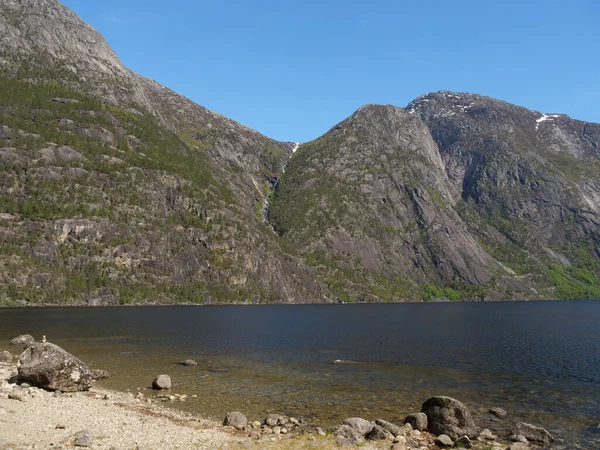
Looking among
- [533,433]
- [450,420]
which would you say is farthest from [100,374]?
[533,433]

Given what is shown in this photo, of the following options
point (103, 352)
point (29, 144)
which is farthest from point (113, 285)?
point (103, 352)

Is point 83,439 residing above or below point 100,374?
above

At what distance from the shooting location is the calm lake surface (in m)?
35.2

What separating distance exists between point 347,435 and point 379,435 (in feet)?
6.76

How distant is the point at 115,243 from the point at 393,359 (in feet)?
496

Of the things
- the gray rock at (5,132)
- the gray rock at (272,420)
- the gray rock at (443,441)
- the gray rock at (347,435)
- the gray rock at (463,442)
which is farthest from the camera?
the gray rock at (5,132)

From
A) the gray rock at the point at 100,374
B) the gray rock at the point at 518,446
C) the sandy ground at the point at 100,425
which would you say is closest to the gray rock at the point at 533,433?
the gray rock at the point at 518,446

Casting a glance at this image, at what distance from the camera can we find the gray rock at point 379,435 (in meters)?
27.6

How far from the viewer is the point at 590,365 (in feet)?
188

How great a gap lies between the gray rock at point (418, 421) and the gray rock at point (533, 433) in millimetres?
5675

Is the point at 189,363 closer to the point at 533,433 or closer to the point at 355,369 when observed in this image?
the point at 355,369

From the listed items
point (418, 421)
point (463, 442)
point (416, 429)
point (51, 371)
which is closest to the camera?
point (463, 442)

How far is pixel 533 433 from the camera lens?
93.9 ft

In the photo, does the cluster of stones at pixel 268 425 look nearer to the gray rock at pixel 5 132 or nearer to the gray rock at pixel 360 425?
the gray rock at pixel 360 425
